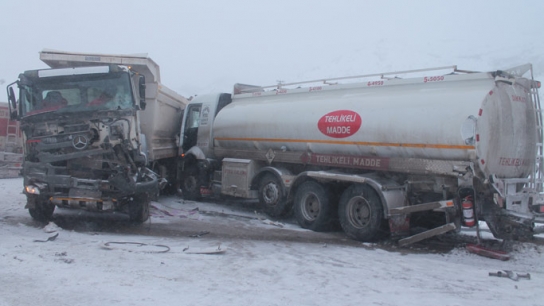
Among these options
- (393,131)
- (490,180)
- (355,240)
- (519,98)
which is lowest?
(355,240)

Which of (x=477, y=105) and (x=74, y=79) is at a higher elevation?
(x=74, y=79)

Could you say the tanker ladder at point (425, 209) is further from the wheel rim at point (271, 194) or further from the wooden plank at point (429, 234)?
the wheel rim at point (271, 194)

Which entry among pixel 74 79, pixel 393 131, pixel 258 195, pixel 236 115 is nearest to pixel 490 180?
pixel 393 131

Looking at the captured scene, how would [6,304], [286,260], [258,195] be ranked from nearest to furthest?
[6,304] < [286,260] < [258,195]

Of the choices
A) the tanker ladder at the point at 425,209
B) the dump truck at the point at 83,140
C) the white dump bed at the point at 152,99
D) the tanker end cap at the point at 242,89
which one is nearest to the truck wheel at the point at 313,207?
the tanker ladder at the point at 425,209

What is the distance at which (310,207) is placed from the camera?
1059cm

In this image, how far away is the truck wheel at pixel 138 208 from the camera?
9.91 meters

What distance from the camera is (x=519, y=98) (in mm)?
8484

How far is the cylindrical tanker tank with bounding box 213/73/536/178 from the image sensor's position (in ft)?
26.0

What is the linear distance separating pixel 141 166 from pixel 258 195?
3.29m

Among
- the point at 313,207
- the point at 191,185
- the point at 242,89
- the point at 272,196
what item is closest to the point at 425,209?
the point at 313,207

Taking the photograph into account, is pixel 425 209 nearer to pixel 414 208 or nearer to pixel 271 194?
pixel 414 208

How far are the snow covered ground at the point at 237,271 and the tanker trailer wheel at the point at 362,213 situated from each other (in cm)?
33

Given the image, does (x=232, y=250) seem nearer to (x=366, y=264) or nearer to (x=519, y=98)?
(x=366, y=264)
